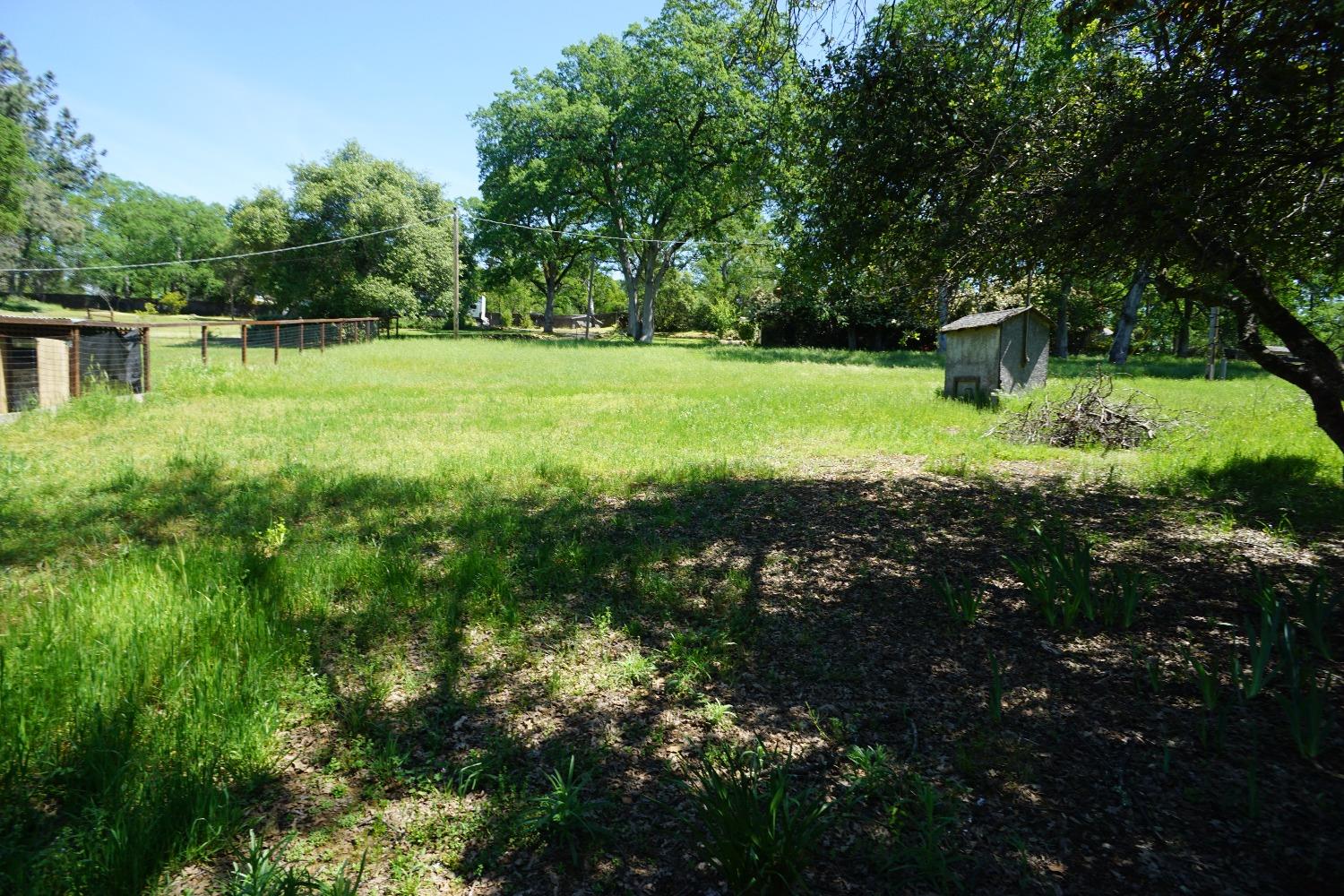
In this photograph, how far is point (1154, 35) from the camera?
463 cm

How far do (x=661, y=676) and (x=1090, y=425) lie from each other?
8.18 m

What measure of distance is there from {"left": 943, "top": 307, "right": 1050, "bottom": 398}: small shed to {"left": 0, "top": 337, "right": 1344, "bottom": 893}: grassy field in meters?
5.39

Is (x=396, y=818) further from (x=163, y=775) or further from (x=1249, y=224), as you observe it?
(x=1249, y=224)

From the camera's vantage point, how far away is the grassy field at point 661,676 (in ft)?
7.69

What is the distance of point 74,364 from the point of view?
10.9m

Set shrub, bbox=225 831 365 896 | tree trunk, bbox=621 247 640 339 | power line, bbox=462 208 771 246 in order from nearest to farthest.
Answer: shrub, bbox=225 831 365 896
power line, bbox=462 208 771 246
tree trunk, bbox=621 247 640 339

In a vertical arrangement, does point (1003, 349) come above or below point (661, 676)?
above

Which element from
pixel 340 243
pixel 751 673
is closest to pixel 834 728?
pixel 751 673

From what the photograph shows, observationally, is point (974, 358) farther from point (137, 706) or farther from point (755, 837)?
point (137, 706)

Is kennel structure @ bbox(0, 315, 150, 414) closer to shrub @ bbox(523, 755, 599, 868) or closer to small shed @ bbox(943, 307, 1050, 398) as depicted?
shrub @ bbox(523, 755, 599, 868)

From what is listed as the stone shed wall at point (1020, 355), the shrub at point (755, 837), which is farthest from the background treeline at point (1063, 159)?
the stone shed wall at point (1020, 355)

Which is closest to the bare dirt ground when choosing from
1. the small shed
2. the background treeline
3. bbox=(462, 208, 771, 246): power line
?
the background treeline

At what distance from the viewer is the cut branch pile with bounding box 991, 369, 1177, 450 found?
356 inches

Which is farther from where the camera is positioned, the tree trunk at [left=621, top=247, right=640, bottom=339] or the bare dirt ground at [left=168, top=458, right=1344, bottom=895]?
the tree trunk at [left=621, top=247, right=640, bottom=339]
